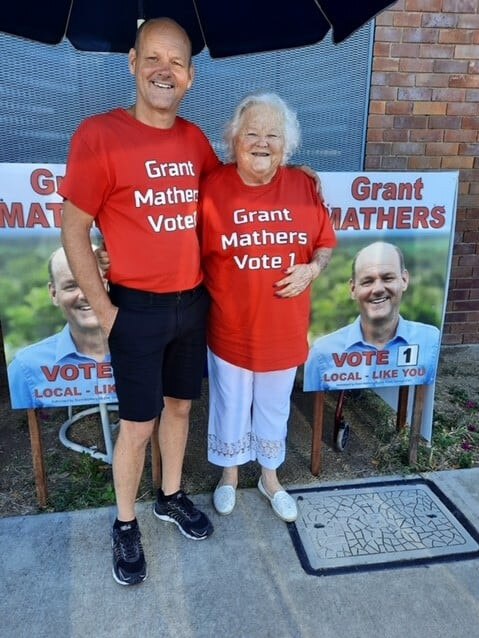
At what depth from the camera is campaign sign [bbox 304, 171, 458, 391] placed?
101 inches

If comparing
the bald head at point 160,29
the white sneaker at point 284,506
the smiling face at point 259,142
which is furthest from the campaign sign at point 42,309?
the white sneaker at point 284,506

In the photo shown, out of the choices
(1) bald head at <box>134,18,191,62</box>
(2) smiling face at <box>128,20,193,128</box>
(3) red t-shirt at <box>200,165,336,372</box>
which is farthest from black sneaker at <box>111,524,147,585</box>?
(1) bald head at <box>134,18,191,62</box>

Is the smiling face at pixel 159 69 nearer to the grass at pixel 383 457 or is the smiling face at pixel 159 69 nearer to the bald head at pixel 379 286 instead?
the bald head at pixel 379 286

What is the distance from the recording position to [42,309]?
2.41 m

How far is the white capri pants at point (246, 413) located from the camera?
95.1 inches

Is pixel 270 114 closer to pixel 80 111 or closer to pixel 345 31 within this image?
pixel 345 31

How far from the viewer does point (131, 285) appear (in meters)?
2.03

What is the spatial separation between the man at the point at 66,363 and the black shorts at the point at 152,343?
0.39 m

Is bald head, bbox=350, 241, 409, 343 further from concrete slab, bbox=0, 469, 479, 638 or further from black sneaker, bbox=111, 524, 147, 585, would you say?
black sneaker, bbox=111, 524, 147, 585

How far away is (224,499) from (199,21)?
2.24 metres

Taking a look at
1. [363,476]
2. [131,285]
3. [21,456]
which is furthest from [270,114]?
[21,456]

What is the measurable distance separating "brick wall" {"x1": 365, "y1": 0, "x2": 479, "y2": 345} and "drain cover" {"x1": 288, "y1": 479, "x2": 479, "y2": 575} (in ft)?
7.20

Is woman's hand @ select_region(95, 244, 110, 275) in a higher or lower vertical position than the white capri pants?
higher

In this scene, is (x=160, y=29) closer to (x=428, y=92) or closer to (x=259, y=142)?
(x=259, y=142)
